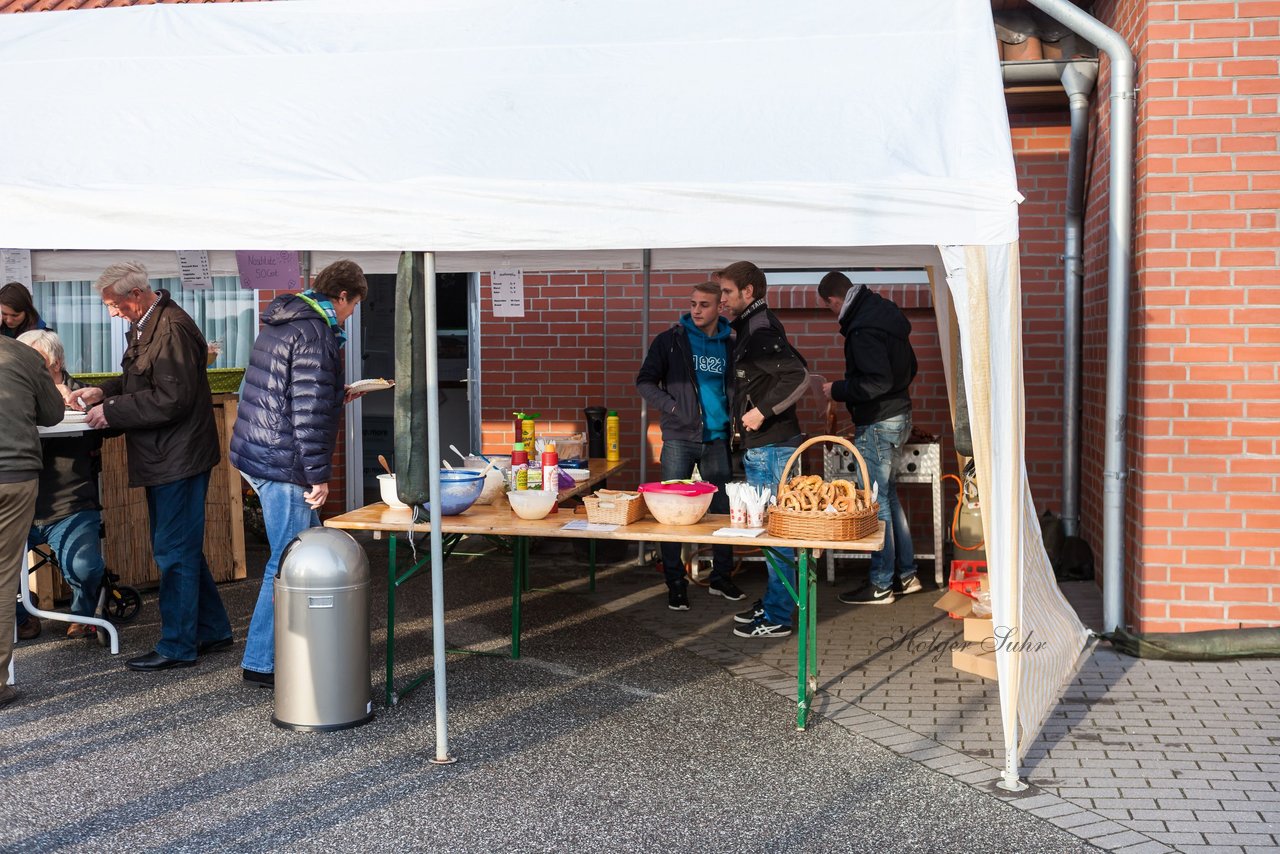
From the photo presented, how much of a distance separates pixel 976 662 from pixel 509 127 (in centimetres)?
291

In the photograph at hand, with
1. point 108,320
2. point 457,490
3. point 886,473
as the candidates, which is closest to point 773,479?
point 886,473

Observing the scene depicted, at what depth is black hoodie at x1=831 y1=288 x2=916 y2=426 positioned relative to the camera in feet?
23.9

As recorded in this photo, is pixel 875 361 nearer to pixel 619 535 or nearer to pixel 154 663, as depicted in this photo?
pixel 619 535

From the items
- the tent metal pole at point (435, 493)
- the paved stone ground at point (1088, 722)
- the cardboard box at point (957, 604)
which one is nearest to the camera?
the paved stone ground at point (1088, 722)

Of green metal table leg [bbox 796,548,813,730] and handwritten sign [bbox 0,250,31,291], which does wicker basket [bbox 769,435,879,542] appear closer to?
green metal table leg [bbox 796,548,813,730]

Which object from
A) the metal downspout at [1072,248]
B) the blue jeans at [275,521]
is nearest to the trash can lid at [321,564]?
the blue jeans at [275,521]

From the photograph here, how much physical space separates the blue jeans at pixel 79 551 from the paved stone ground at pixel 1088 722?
9.47ft

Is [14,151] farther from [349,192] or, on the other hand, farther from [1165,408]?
[1165,408]

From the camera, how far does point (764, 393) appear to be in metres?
6.51

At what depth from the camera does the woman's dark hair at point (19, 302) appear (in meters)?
7.06

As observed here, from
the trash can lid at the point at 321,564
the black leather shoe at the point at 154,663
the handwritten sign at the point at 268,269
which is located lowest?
the black leather shoe at the point at 154,663

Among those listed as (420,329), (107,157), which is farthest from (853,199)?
(107,157)

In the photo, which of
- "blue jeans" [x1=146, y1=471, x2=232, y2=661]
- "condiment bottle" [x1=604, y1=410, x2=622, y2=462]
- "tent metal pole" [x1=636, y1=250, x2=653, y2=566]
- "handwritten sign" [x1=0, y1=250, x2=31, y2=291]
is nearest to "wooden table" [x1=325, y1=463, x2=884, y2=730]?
"blue jeans" [x1=146, y1=471, x2=232, y2=661]

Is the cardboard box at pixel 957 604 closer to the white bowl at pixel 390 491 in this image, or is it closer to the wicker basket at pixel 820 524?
the wicker basket at pixel 820 524
